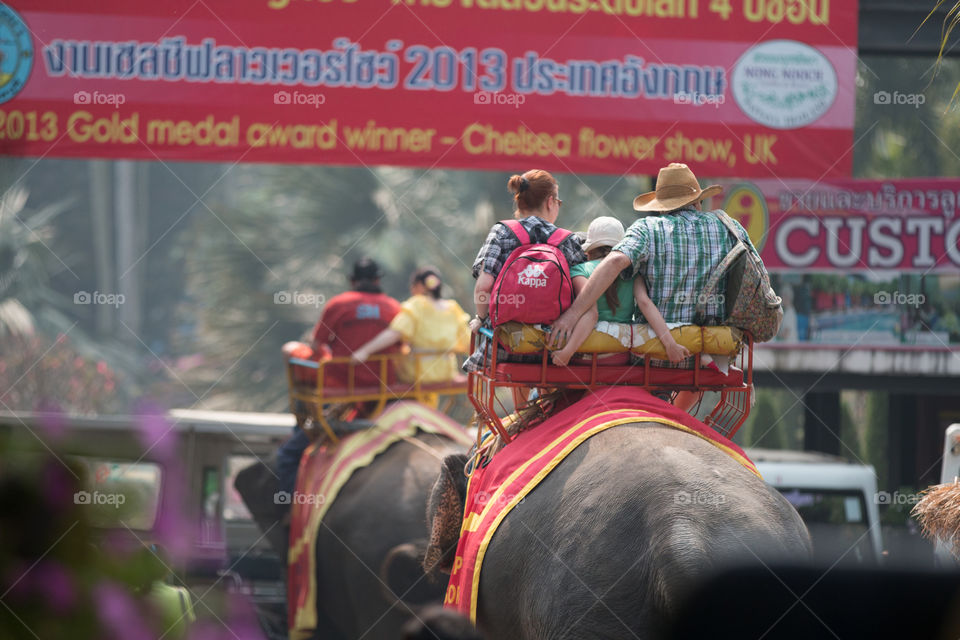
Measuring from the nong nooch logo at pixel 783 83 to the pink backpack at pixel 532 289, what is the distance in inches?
168

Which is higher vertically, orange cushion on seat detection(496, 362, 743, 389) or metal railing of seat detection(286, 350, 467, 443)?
orange cushion on seat detection(496, 362, 743, 389)

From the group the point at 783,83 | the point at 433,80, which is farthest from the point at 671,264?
the point at 783,83

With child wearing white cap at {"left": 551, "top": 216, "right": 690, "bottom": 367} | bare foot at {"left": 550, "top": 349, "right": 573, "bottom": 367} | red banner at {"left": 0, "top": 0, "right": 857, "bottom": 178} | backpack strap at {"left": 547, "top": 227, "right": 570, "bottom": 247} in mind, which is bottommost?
bare foot at {"left": 550, "top": 349, "right": 573, "bottom": 367}

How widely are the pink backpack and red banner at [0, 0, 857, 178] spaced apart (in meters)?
3.77

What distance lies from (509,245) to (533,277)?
0.36 metres

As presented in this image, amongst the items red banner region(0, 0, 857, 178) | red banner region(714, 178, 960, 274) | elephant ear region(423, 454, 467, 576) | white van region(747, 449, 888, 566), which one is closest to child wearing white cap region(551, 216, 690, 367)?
elephant ear region(423, 454, 467, 576)

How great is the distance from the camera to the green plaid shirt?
152 inches

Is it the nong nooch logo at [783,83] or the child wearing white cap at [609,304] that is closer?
the child wearing white cap at [609,304]

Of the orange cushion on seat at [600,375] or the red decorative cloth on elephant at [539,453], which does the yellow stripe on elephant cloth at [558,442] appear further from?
the orange cushion on seat at [600,375]

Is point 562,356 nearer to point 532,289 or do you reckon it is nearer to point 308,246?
point 532,289

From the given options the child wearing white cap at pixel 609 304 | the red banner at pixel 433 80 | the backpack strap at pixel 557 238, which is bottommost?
the child wearing white cap at pixel 609 304

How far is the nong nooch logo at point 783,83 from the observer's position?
7754mm

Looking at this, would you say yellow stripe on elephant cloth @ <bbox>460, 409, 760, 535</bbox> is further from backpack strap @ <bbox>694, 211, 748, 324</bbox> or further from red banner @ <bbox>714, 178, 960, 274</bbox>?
red banner @ <bbox>714, 178, 960, 274</bbox>

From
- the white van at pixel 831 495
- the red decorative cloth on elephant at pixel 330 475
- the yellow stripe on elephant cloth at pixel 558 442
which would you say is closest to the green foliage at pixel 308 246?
the white van at pixel 831 495
